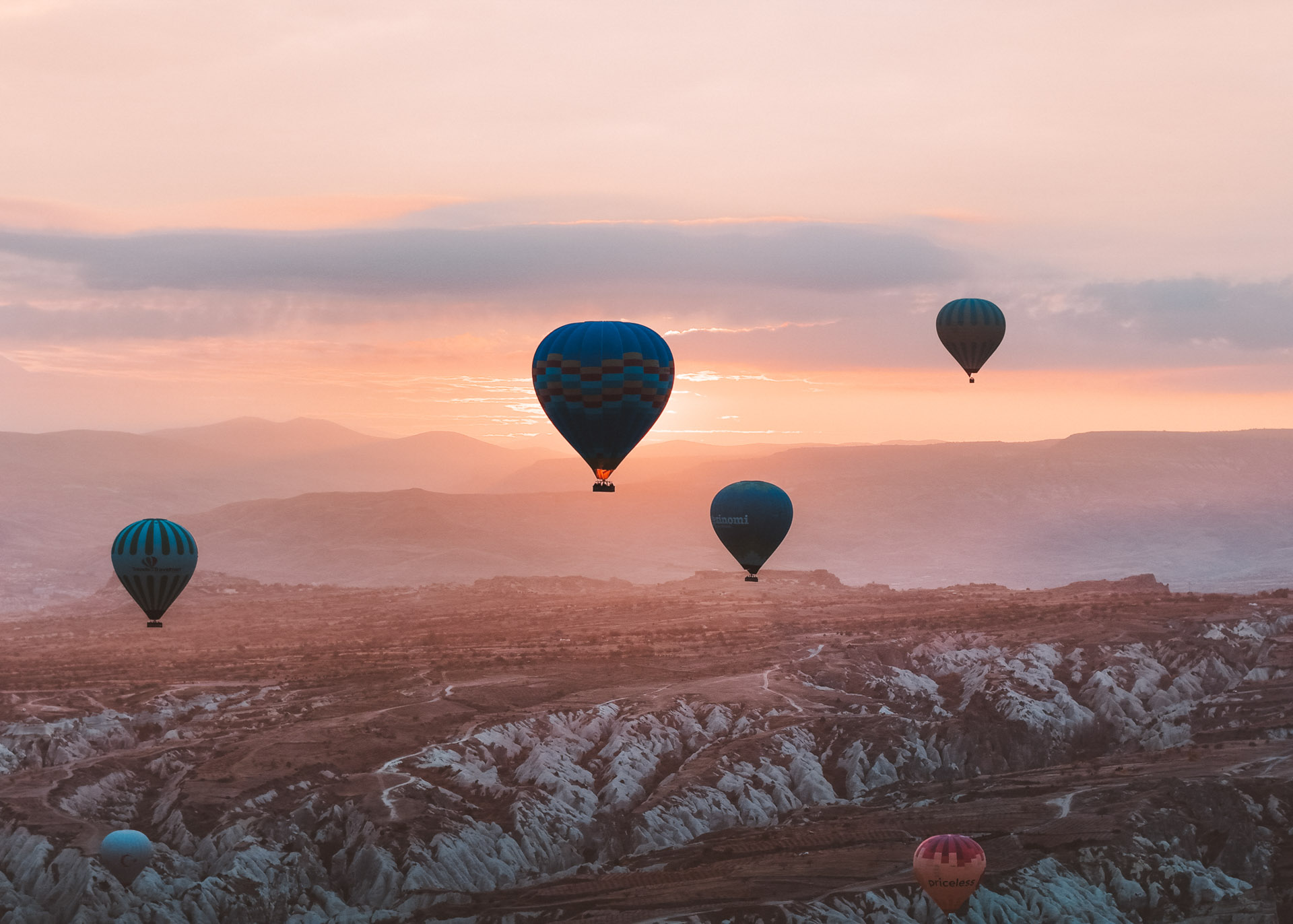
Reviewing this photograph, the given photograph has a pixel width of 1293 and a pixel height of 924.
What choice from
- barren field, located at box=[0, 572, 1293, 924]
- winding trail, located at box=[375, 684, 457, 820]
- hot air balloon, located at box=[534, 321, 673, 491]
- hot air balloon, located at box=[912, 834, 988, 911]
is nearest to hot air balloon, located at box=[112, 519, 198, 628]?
barren field, located at box=[0, 572, 1293, 924]

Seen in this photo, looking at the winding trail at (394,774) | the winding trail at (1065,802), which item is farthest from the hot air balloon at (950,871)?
the winding trail at (394,774)

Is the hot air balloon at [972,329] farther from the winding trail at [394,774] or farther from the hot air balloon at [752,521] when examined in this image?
the winding trail at [394,774]

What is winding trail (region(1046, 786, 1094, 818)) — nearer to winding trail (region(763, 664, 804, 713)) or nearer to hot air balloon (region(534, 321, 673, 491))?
winding trail (region(763, 664, 804, 713))

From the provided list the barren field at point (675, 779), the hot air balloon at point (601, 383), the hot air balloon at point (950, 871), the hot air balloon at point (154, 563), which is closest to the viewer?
the hot air balloon at point (601, 383)

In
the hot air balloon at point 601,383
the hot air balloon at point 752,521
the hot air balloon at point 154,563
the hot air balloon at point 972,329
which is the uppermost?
the hot air balloon at point 972,329

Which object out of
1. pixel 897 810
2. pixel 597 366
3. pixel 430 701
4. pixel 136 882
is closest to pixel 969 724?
pixel 897 810

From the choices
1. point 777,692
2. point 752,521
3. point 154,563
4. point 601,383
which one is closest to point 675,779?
point 752,521

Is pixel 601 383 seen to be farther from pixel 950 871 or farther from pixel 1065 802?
pixel 1065 802
